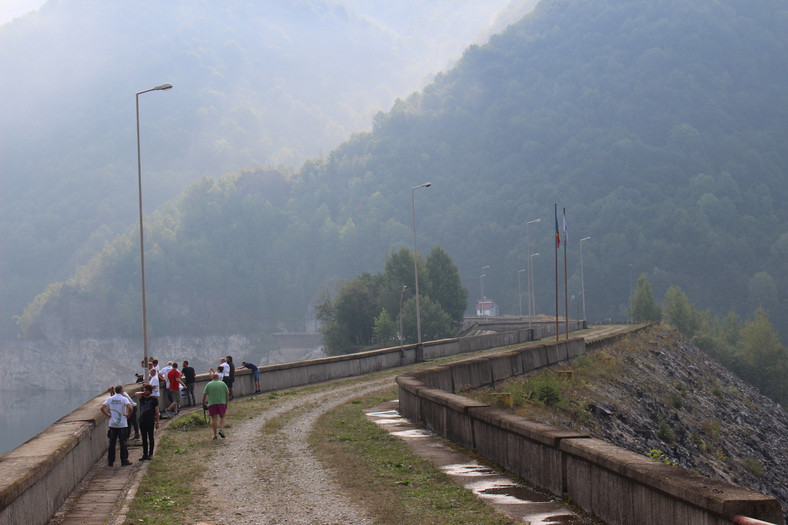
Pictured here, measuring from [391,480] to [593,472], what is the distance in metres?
4.06

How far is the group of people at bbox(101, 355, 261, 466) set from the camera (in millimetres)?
15234

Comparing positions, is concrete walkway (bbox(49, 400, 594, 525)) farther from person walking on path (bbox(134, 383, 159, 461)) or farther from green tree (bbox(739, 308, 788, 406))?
green tree (bbox(739, 308, 788, 406))

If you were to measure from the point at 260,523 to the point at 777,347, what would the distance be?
111225 millimetres

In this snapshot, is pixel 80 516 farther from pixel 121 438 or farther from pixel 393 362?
pixel 393 362

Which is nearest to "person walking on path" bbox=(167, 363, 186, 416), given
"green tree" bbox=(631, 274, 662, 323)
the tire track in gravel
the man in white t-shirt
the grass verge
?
the man in white t-shirt

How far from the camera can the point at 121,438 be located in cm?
1529

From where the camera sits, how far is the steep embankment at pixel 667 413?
90.6 feet

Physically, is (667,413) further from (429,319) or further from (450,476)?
(429,319)

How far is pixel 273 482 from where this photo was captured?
13.2 meters

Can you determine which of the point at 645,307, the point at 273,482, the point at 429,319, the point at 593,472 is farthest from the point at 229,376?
the point at 645,307

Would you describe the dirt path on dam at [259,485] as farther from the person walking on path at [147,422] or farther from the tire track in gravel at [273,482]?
the person walking on path at [147,422]

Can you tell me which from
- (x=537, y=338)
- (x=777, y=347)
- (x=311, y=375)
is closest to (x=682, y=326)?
(x=777, y=347)

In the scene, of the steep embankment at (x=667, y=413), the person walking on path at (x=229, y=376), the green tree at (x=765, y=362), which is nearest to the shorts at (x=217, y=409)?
the person walking on path at (x=229, y=376)

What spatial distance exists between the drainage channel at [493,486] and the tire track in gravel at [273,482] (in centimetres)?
193
